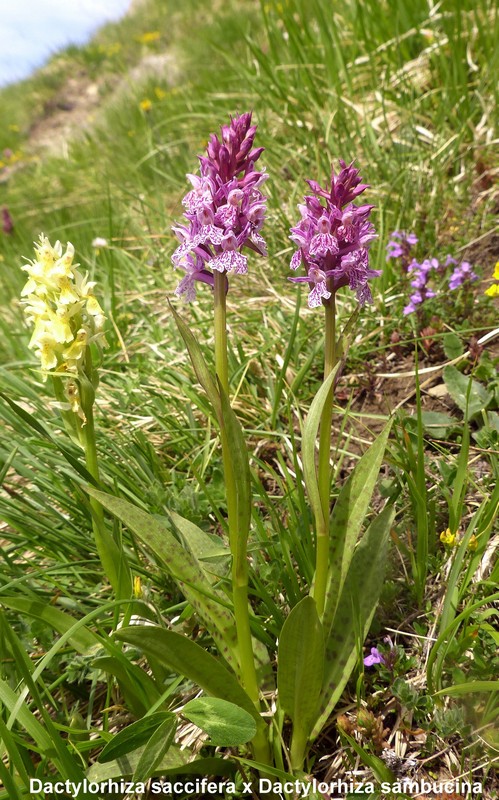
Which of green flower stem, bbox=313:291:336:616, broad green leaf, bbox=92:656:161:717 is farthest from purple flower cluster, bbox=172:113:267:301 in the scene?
broad green leaf, bbox=92:656:161:717

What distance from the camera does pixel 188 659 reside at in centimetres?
136

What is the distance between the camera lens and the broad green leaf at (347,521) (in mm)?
1553

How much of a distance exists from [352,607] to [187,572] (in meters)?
0.41

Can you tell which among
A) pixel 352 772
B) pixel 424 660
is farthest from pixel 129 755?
pixel 424 660

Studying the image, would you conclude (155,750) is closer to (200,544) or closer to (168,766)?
(168,766)

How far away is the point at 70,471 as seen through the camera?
220 centimetres

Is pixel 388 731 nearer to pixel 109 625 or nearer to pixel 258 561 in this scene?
pixel 258 561

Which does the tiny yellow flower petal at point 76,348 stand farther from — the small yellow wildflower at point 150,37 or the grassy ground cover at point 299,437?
the small yellow wildflower at point 150,37

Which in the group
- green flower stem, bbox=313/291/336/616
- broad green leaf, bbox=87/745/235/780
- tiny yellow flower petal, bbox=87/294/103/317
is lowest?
broad green leaf, bbox=87/745/235/780

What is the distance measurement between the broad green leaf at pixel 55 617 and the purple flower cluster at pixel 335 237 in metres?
0.98

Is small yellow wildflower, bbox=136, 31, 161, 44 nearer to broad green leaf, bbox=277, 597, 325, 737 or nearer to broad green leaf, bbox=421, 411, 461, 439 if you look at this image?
broad green leaf, bbox=421, 411, 461, 439

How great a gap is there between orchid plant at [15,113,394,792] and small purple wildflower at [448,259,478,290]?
4.09 ft

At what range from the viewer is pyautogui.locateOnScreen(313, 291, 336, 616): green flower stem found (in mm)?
1375

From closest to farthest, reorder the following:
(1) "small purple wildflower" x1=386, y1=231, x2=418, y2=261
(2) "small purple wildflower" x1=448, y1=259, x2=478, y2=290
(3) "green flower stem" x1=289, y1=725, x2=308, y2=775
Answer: (3) "green flower stem" x1=289, y1=725, x2=308, y2=775
(2) "small purple wildflower" x1=448, y1=259, x2=478, y2=290
(1) "small purple wildflower" x1=386, y1=231, x2=418, y2=261
